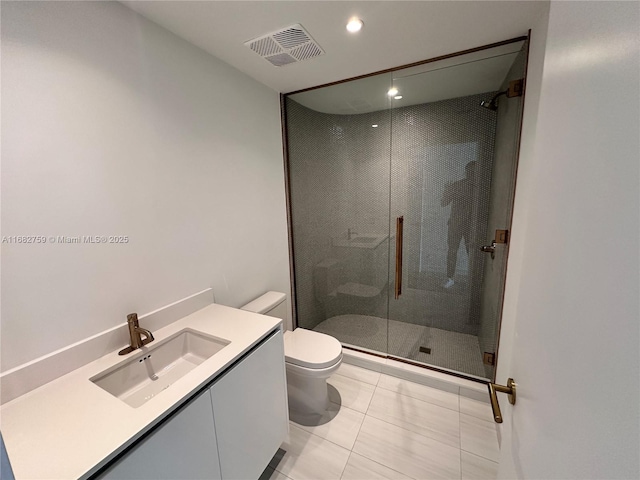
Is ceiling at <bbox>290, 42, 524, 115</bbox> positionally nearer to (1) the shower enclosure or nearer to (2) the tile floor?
(1) the shower enclosure

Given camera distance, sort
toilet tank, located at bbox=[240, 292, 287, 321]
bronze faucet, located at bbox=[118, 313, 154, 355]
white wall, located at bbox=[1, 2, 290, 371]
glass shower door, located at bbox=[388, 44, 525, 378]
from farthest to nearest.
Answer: toilet tank, located at bbox=[240, 292, 287, 321], glass shower door, located at bbox=[388, 44, 525, 378], bronze faucet, located at bbox=[118, 313, 154, 355], white wall, located at bbox=[1, 2, 290, 371]

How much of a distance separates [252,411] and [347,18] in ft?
6.74

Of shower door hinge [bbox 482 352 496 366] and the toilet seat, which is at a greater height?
the toilet seat

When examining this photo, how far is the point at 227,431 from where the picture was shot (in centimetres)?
112

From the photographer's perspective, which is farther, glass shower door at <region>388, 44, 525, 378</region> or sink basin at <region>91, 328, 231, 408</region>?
glass shower door at <region>388, 44, 525, 378</region>

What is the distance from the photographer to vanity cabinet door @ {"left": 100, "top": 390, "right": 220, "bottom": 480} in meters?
0.78

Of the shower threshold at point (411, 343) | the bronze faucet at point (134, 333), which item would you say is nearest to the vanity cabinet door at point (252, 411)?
the bronze faucet at point (134, 333)

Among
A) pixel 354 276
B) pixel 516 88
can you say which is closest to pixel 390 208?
pixel 354 276

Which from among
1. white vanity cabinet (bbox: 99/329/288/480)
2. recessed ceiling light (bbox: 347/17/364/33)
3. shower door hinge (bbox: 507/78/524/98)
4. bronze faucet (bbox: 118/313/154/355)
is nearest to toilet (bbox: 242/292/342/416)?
white vanity cabinet (bbox: 99/329/288/480)

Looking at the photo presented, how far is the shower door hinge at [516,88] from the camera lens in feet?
4.94

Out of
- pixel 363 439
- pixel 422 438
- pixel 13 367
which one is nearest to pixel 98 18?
pixel 13 367

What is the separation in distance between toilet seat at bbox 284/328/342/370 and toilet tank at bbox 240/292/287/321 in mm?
209

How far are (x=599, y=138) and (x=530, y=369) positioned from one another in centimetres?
52

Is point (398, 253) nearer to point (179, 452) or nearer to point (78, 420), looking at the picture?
point (179, 452)
